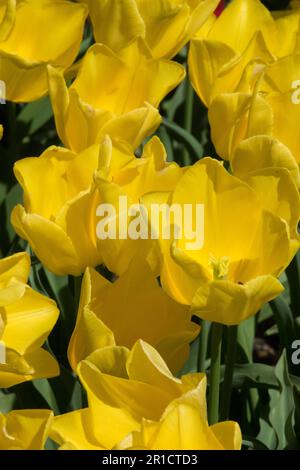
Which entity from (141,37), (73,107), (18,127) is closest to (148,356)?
(73,107)

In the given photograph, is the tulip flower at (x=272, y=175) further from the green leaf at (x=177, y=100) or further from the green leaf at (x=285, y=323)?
the green leaf at (x=177, y=100)

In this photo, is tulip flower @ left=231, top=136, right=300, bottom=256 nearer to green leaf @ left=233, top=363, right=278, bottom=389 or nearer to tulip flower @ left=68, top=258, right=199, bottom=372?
tulip flower @ left=68, top=258, right=199, bottom=372

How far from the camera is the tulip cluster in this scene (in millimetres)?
1162

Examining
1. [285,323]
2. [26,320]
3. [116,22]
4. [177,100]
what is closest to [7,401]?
[26,320]

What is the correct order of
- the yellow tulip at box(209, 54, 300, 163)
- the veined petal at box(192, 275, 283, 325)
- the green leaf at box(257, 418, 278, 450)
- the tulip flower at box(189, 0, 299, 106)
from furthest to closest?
the green leaf at box(257, 418, 278, 450) < the tulip flower at box(189, 0, 299, 106) < the yellow tulip at box(209, 54, 300, 163) < the veined petal at box(192, 275, 283, 325)

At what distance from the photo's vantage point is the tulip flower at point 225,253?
1.25 meters

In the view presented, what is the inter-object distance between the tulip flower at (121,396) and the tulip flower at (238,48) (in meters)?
0.53

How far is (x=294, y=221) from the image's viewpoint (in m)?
1.33

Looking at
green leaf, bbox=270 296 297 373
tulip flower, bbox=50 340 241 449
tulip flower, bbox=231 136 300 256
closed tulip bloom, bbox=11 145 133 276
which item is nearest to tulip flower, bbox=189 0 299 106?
tulip flower, bbox=231 136 300 256

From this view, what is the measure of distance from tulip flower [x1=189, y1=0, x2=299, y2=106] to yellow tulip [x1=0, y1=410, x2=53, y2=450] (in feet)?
2.12

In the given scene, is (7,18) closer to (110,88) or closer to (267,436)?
(110,88)

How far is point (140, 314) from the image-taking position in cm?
134

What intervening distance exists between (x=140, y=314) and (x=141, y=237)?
0.11m

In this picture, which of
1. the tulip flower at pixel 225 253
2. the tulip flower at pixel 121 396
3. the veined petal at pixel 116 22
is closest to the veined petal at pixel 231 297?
the tulip flower at pixel 225 253
